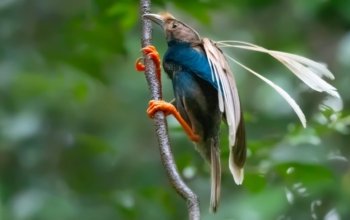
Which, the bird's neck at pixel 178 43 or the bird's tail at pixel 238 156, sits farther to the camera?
the bird's neck at pixel 178 43

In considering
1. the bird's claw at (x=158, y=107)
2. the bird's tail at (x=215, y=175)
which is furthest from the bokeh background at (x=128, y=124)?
the bird's claw at (x=158, y=107)

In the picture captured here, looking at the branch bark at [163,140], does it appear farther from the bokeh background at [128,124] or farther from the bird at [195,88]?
the bokeh background at [128,124]

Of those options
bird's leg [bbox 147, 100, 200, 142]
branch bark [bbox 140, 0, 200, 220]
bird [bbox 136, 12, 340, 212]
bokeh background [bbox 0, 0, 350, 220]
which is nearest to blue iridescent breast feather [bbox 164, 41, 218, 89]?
bird [bbox 136, 12, 340, 212]

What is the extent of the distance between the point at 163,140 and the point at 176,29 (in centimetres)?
123

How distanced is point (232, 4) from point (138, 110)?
3.85ft

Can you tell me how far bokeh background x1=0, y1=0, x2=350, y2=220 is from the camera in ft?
15.7

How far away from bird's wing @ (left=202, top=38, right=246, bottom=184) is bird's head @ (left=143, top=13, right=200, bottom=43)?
439 millimetres

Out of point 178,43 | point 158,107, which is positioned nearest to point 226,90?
point 158,107

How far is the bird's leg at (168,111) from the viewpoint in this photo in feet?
11.2

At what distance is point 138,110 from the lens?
6.68 meters

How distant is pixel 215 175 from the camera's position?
4.10 metres

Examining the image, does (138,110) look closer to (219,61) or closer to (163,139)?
(219,61)

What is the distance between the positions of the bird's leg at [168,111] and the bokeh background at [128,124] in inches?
14.9

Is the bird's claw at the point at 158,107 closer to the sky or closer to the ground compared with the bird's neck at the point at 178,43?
closer to the ground
